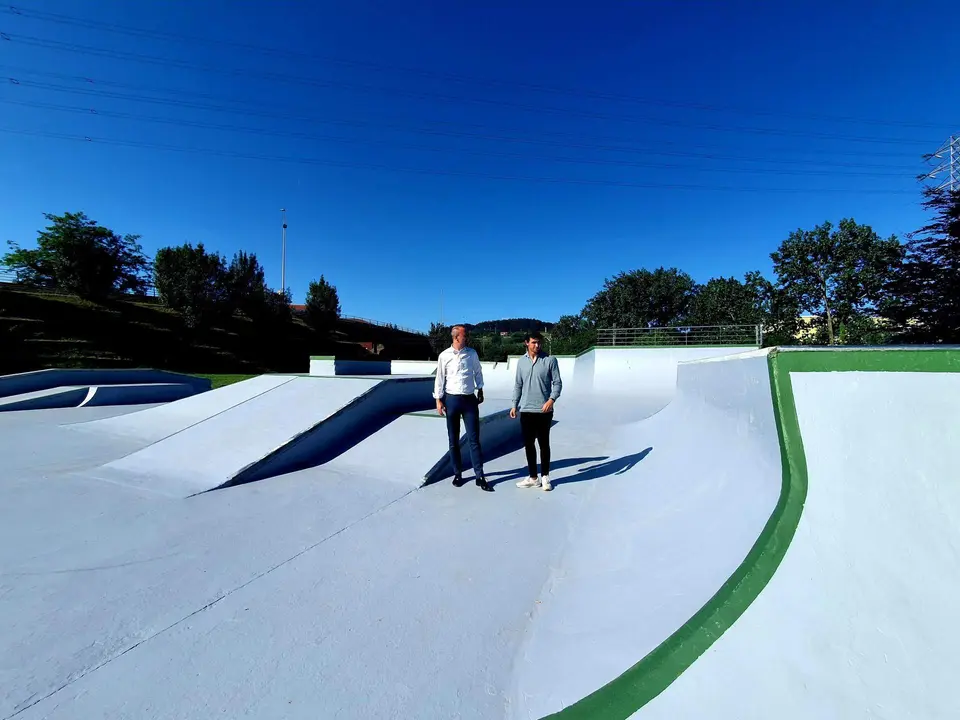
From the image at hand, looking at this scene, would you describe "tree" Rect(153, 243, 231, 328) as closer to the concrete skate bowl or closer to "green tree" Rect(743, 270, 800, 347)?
the concrete skate bowl

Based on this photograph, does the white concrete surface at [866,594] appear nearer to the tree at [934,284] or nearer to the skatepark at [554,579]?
the skatepark at [554,579]

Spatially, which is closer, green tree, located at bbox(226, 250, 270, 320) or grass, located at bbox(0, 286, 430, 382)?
grass, located at bbox(0, 286, 430, 382)

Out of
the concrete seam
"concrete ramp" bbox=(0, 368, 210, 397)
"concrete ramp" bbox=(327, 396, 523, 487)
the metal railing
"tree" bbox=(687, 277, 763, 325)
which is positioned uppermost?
"tree" bbox=(687, 277, 763, 325)

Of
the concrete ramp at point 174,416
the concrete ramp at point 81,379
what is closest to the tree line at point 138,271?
the concrete ramp at point 81,379

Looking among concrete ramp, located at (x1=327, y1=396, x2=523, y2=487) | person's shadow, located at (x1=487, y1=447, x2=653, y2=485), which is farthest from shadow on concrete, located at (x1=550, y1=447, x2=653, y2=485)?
→ concrete ramp, located at (x1=327, y1=396, x2=523, y2=487)

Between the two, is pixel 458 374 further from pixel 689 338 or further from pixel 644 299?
pixel 644 299

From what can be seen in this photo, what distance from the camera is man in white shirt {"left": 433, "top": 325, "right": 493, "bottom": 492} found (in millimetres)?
3586

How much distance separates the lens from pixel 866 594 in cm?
115

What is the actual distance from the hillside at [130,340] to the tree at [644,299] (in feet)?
87.6

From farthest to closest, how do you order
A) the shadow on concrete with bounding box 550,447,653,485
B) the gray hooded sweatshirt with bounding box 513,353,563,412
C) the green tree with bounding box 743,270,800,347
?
the green tree with bounding box 743,270,800,347, the shadow on concrete with bounding box 550,447,653,485, the gray hooded sweatshirt with bounding box 513,353,563,412

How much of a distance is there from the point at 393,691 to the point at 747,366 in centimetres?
263

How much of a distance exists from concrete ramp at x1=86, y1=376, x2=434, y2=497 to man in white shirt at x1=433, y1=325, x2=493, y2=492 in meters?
1.01

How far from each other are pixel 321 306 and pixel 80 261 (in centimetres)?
1746

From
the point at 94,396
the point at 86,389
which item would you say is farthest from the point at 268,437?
the point at 86,389
